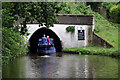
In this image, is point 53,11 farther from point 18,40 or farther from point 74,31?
point 74,31

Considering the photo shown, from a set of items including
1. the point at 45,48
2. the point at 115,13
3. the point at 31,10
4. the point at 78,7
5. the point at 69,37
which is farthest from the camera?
the point at 78,7

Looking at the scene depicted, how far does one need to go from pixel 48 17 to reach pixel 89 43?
19.0 meters

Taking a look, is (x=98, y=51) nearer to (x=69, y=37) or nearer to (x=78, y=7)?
(x=69, y=37)

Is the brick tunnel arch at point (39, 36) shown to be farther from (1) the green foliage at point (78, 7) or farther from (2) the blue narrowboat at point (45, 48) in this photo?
(2) the blue narrowboat at point (45, 48)

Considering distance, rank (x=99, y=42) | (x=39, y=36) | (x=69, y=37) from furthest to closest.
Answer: (x=39, y=36) < (x=69, y=37) < (x=99, y=42)

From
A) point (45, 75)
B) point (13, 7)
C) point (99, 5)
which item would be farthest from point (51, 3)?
point (99, 5)

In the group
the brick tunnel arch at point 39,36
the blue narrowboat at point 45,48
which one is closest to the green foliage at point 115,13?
the brick tunnel arch at point 39,36

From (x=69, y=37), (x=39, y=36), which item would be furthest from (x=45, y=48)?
(x=39, y=36)

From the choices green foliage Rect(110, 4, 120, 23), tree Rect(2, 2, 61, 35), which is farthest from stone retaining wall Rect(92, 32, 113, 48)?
tree Rect(2, 2, 61, 35)

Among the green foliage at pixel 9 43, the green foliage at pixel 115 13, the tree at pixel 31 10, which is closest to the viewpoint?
the green foliage at pixel 9 43

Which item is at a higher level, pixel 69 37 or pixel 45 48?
pixel 69 37

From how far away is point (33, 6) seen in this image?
13586 millimetres

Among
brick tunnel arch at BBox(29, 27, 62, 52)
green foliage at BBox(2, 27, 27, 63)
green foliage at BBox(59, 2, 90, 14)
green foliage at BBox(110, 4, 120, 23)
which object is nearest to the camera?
green foliage at BBox(2, 27, 27, 63)

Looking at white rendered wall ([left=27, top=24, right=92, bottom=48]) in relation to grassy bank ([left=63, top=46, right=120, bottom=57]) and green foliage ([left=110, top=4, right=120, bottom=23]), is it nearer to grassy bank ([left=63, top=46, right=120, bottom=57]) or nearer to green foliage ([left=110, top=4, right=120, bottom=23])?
grassy bank ([left=63, top=46, right=120, bottom=57])
